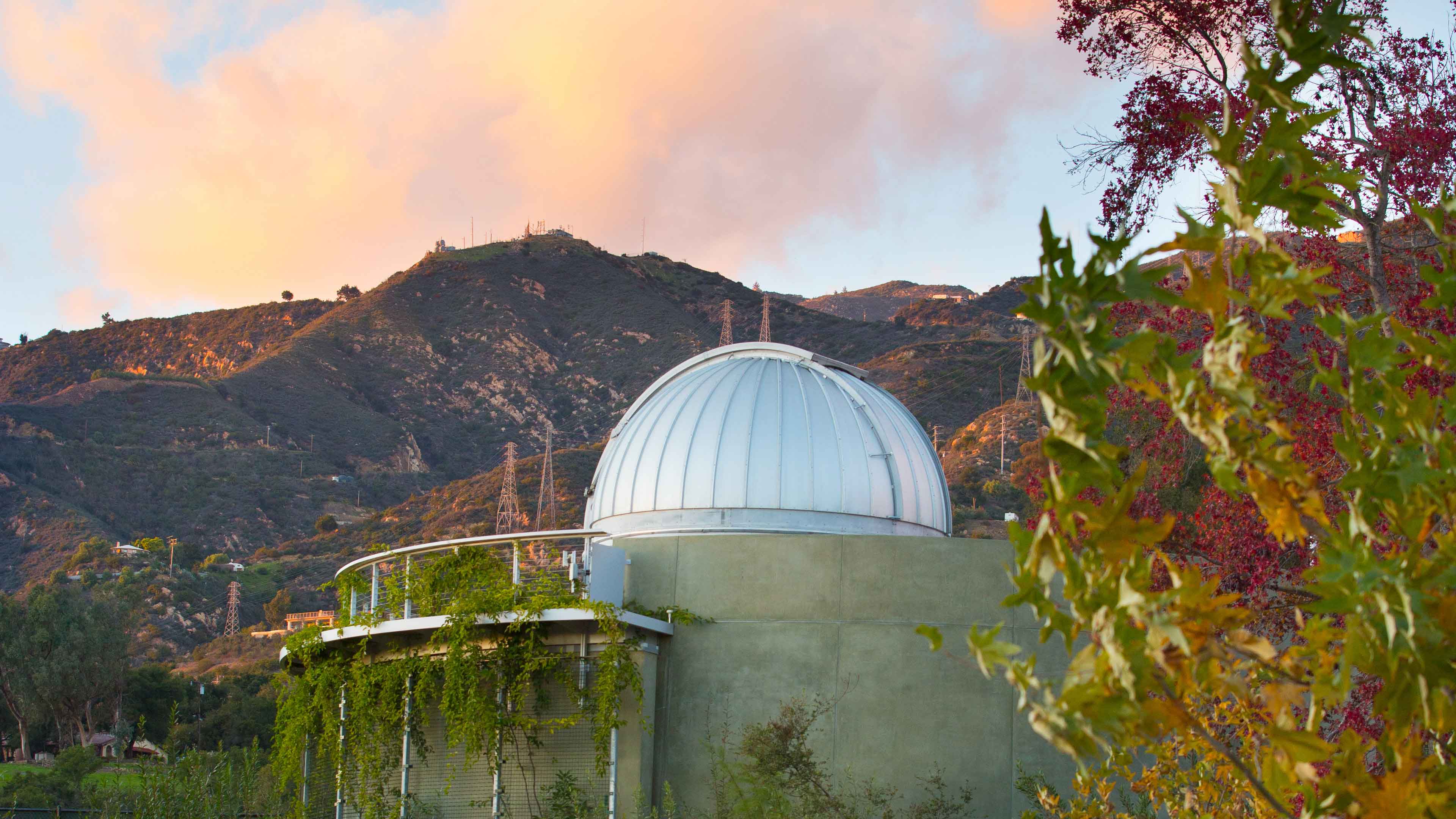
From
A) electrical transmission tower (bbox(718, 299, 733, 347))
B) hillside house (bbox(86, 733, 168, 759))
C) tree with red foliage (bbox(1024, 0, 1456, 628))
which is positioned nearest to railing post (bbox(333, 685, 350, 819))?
tree with red foliage (bbox(1024, 0, 1456, 628))

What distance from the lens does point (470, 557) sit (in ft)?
47.6

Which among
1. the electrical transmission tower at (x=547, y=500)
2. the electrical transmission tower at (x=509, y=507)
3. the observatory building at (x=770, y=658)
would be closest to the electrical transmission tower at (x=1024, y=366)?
the electrical transmission tower at (x=547, y=500)

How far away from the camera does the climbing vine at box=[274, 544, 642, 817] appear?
1366cm

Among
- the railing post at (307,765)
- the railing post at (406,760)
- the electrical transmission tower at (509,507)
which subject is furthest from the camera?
the electrical transmission tower at (509,507)

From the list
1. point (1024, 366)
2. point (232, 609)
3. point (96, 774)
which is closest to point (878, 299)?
point (1024, 366)

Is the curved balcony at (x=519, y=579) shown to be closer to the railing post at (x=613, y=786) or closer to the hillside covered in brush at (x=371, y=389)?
the railing post at (x=613, y=786)

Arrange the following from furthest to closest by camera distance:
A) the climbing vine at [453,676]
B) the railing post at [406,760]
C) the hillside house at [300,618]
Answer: the hillside house at [300,618]
the railing post at [406,760]
the climbing vine at [453,676]

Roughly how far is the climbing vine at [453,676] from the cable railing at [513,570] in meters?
0.04

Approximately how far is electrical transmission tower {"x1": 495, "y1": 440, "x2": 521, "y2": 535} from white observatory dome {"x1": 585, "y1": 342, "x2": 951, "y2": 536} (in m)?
33.6

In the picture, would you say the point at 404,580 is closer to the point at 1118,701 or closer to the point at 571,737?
the point at 571,737

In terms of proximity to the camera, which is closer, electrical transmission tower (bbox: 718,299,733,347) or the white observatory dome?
the white observatory dome

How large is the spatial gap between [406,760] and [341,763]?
1.27 m

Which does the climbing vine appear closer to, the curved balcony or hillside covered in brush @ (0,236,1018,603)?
the curved balcony

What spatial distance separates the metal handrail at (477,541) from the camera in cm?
1391
